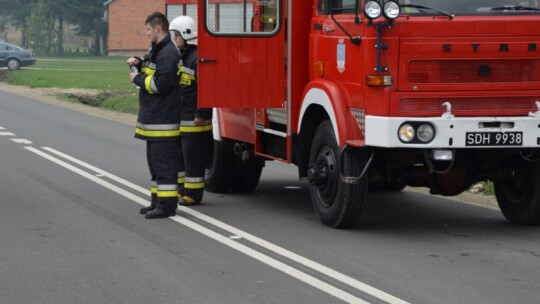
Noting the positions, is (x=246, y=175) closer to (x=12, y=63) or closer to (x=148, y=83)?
(x=148, y=83)

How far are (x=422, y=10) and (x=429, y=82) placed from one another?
56cm

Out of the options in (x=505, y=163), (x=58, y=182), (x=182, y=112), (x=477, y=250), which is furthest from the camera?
(x=58, y=182)

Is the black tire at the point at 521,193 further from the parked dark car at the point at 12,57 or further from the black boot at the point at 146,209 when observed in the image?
the parked dark car at the point at 12,57

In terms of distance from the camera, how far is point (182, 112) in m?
11.8

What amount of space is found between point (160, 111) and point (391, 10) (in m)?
2.78

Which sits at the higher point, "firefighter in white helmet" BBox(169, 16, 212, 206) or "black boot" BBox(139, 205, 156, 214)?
"firefighter in white helmet" BBox(169, 16, 212, 206)

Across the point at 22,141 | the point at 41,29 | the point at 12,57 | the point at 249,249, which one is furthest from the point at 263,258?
the point at 41,29

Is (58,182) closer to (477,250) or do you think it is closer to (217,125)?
(217,125)

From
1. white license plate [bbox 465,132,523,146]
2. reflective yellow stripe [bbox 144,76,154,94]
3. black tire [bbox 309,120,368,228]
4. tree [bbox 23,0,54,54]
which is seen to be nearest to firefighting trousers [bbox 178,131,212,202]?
reflective yellow stripe [bbox 144,76,154,94]

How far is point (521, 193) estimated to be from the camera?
10.6m

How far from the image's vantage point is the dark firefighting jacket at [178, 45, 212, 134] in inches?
455

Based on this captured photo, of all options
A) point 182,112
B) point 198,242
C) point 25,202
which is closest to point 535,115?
point 198,242

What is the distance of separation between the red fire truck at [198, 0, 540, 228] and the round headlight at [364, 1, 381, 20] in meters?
0.01

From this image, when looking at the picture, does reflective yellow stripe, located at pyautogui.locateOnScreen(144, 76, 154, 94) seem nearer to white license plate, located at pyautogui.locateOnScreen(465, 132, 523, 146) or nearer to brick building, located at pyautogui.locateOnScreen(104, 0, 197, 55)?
white license plate, located at pyautogui.locateOnScreen(465, 132, 523, 146)
